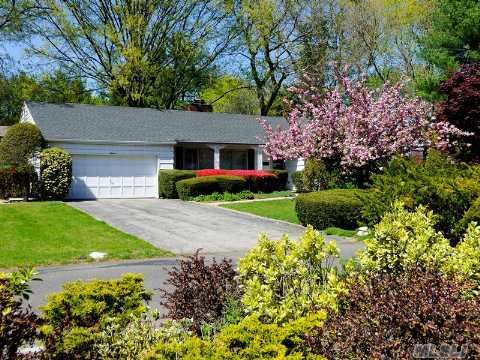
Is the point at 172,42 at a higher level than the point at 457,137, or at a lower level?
higher

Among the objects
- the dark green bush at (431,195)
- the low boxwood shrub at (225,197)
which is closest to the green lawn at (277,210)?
the low boxwood shrub at (225,197)

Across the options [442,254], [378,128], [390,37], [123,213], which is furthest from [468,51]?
[442,254]

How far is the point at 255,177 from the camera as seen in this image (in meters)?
27.3

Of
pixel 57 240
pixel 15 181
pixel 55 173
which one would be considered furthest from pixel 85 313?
pixel 55 173

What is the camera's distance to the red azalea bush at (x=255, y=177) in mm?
26688

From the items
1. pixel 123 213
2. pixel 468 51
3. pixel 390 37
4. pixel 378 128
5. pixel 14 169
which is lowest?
pixel 123 213

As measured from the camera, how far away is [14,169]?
21.6 metres

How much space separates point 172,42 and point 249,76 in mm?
9963

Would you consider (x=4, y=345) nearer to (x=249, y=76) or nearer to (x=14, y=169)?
(x=14, y=169)

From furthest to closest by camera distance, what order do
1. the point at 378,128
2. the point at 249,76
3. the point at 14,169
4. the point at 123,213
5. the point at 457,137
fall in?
the point at 249,76 → the point at 14,169 → the point at 123,213 → the point at 457,137 → the point at 378,128

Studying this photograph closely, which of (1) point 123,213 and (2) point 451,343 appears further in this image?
(1) point 123,213

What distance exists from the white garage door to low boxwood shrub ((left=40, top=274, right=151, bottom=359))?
20.6 meters

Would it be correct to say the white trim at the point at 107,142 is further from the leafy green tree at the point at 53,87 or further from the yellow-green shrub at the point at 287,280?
the yellow-green shrub at the point at 287,280

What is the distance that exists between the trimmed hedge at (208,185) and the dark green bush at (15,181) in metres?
7.02
